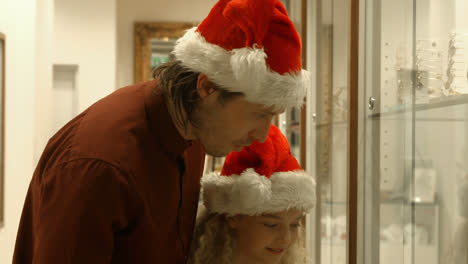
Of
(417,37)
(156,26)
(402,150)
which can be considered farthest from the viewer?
(156,26)

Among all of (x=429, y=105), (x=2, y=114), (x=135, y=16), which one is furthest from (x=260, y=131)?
(x=135, y=16)

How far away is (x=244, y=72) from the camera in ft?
3.66

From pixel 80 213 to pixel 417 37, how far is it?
0.99 meters

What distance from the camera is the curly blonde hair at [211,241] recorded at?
5.40ft

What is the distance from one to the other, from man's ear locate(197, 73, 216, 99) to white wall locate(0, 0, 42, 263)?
76.7 inches

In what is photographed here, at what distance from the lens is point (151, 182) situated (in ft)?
3.94

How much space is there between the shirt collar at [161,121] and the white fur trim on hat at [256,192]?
1.02ft

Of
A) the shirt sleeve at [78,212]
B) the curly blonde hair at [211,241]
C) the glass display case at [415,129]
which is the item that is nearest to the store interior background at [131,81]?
the glass display case at [415,129]

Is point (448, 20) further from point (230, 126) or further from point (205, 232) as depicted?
point (205, 232)

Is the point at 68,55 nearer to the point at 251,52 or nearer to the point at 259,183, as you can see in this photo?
the point at 259,183

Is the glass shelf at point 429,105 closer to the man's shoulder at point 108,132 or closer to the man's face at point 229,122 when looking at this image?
the man's face at point 229,122

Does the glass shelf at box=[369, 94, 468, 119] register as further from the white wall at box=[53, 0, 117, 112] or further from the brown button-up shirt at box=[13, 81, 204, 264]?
the white wall at box=[53, 0, 117, 112]

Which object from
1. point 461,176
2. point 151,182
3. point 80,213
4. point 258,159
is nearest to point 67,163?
point 80,213

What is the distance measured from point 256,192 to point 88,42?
4.31 meters
